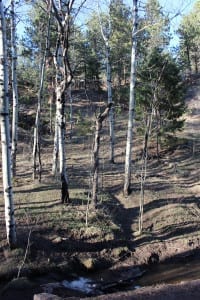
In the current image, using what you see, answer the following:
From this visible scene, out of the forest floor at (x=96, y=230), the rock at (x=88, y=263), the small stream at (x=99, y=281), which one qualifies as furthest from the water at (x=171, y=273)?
the rock at (x=88, y=263)

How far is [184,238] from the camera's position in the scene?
13.2 metres

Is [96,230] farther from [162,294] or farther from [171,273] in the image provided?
[162,294]

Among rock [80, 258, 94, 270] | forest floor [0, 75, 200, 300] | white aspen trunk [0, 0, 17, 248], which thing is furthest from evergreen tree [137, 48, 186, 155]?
white aspen trunk [0, 0, 17, 248]

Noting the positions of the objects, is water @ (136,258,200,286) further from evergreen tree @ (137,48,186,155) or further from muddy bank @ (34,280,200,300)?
evergreen tree @ (137,48,186,155)

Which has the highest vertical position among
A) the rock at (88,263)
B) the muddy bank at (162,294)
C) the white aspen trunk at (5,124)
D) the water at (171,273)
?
the white aspen trunk at (5,124)

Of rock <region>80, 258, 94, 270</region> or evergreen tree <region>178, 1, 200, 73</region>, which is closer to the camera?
rock <region>80, 258, 94, 270</region>

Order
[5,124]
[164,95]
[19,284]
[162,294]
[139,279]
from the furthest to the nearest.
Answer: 1. [164,95]
2. [139,279]
3. [5,124]
4. [19,284]
5. [162,294]

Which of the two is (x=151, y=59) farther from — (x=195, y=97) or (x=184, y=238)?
(x=195, y=97)

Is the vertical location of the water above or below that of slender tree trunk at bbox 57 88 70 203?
below

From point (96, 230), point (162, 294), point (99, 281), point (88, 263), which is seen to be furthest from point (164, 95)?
point (162, 294)

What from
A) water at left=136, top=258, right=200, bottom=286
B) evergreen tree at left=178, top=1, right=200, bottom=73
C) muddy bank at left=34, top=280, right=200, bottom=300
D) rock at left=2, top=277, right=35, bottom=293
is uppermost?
evergreen tree at left=178, top=1, right=200, bottom=73

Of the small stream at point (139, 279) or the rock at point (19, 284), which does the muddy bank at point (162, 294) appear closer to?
the rock at point (19, 284)

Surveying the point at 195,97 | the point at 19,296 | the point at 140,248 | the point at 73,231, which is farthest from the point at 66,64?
the point at 195,97

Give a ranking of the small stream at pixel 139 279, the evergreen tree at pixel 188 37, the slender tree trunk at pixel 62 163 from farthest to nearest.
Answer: the evergreen tree at pixel 188 37 → the slender tree trunk at pixel 62 163 → the small stream at pixel 139 279
